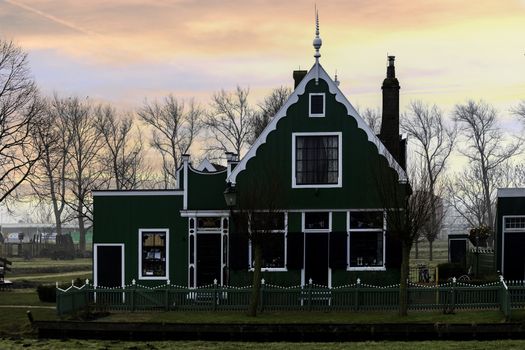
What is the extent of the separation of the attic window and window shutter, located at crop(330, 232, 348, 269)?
4.94 meters

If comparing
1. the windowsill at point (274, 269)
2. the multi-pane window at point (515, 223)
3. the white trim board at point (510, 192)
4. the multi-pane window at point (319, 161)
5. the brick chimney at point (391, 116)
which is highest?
the brick chimney at point (391, 116)

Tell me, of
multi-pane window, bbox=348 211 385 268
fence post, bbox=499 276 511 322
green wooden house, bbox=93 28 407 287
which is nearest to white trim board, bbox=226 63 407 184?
green wooden house, bbox=93 28 407 287

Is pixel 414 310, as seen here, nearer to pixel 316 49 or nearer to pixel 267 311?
pixel 267 311

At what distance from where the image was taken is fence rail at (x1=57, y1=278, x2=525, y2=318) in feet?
87.4

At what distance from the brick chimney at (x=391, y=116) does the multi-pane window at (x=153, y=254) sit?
35.3 ft

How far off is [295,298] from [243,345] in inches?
219

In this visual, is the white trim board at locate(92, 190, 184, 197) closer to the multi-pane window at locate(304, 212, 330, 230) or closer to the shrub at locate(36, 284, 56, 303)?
the multi-pane window at locate(304, 212, 330, 230)

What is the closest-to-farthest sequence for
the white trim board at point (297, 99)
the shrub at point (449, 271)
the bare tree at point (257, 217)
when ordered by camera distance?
1. the bare tree at point (257, 217)
2. the white trim board at point (297, 99)
3. the shrub at point (449, 271)

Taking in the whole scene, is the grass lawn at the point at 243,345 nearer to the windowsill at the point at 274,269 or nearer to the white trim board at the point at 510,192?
the windowsill at the point at 274,269

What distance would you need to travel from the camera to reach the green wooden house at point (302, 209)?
3019 centimetres

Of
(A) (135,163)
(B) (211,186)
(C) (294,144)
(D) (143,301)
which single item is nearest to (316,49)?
(C) (294,144)

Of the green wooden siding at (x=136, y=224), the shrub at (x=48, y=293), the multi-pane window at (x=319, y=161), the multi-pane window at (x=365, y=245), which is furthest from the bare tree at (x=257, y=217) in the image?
the shrub at (x=48, y=293)

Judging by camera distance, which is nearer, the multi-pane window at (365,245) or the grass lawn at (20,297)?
the multi-pane window at (365,245)

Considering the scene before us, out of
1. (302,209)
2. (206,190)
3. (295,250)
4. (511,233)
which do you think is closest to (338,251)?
(295,250)
